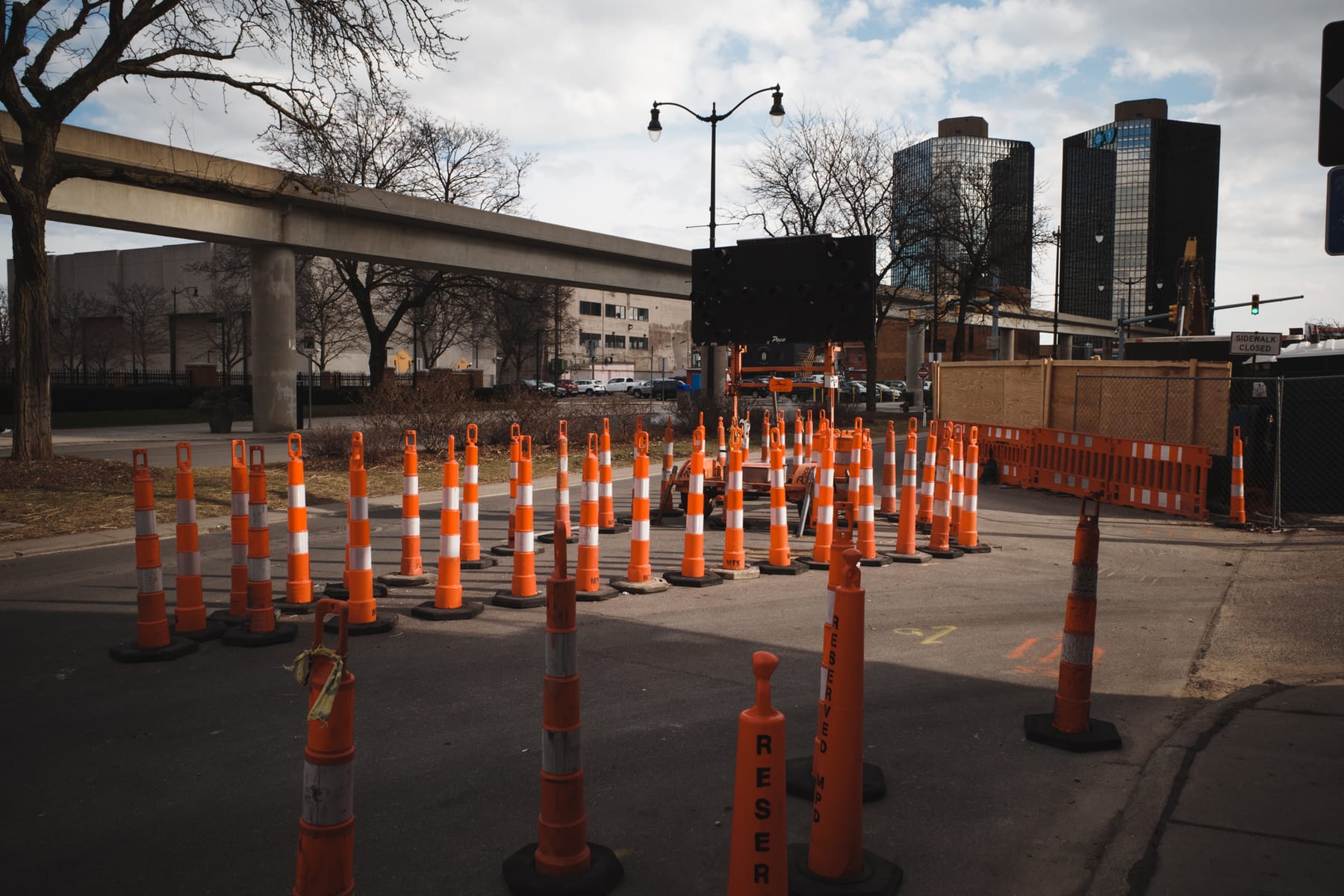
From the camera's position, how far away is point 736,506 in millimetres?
9375

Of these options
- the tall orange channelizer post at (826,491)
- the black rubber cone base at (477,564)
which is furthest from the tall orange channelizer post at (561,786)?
the black rubber cone base at (477,564)

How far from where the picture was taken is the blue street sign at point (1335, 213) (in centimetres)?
545

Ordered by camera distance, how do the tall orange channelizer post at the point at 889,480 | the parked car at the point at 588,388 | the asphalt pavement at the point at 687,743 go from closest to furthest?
the asphalt pavement at the point at 687,743 < the tall orange channelizer post at the point at 889,480 < the parked car at the point at 588,388

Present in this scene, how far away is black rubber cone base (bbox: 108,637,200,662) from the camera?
6508 millimetres

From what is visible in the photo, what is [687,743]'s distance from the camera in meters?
5.09

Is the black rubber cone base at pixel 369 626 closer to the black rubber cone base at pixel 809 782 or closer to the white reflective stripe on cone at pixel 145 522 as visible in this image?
the white reflective stripe on cone at pixel 145 522

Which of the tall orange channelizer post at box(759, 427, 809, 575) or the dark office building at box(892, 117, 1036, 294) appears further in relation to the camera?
the dark office building at box(892, 117, 1036, 294)

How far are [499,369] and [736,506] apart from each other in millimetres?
84582

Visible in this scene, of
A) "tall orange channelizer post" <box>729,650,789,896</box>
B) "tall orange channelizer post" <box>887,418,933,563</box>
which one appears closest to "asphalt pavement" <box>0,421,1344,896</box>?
"tall orange channelizer post" <box>729,650,789,896</box>

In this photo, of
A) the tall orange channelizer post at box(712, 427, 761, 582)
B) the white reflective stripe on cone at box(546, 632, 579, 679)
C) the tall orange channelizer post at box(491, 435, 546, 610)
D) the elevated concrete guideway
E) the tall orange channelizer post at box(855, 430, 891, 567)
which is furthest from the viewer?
the elevated concrete guideway

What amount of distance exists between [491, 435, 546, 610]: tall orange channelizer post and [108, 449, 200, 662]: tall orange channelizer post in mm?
2410

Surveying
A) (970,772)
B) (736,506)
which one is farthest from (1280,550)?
(970,772)

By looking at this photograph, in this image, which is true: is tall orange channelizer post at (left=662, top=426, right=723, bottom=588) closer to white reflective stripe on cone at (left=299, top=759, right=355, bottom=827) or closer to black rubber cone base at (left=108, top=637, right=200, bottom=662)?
black rubber cone base at (left=108, top=637, right=200, bottom=662)

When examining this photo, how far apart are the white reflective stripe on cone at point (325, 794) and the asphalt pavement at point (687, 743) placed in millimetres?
1116
